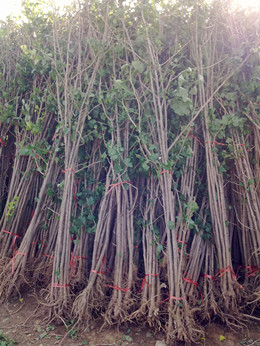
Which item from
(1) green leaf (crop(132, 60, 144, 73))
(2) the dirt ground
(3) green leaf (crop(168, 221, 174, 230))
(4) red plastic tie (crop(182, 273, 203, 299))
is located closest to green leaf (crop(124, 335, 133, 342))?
(2) the dirt ground

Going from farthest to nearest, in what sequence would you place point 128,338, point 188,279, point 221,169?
point 221,169 < point 188,279 < point 128,338

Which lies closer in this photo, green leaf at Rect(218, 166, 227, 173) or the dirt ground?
the dirt ground

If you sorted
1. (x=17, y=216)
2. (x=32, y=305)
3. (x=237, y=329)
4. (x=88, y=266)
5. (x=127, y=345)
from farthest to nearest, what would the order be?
(x=17, y=216) < (x=88, y=266) < (x=32, y=305) < (x=237, y=329) < (x=127, y=345)

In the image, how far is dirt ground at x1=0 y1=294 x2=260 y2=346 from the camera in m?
2.55

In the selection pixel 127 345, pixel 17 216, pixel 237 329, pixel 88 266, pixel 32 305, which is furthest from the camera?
pixel 17 216

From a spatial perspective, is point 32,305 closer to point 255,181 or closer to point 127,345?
point 127,345

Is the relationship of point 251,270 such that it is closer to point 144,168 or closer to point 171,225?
point 171,225

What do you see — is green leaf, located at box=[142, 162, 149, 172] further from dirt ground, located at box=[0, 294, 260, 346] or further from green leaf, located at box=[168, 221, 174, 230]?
dirt ground, located at box=[0, 294, 260, 346]

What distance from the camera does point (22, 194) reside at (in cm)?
368

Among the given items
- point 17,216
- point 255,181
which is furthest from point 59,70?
point 255,181

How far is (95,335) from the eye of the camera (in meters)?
2.66

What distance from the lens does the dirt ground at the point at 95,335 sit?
101 inches

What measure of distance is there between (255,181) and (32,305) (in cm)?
285

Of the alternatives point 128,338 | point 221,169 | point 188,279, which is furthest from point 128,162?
point 128,338
